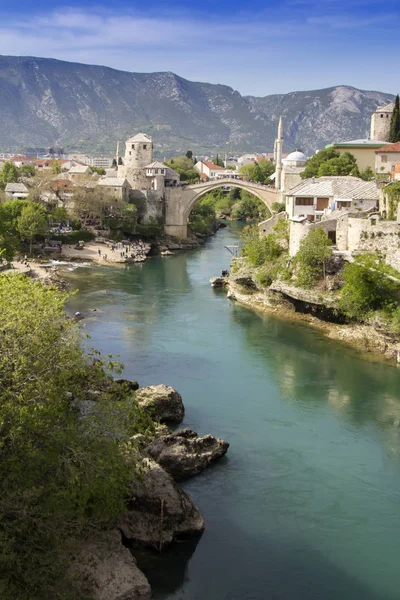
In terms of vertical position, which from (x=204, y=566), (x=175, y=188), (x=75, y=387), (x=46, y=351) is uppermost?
(x=175, y=188)

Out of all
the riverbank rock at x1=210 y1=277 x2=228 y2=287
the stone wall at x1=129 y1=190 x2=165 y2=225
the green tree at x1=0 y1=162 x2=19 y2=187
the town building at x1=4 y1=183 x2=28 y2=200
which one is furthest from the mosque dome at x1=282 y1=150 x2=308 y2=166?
the riverbank rock at x1=210 y1=277 x2=228 y2=287

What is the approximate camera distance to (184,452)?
591 inches

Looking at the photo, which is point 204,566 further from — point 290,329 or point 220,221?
point 220,221

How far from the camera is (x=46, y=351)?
11.6 metres

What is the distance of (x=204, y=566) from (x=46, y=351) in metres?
4.55

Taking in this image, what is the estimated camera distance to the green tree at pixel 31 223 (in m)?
41.8

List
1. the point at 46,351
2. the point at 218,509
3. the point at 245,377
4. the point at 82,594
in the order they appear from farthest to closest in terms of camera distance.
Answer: the point at 245,377, the point at 218,509, the point at 46,351, the point at 82,594

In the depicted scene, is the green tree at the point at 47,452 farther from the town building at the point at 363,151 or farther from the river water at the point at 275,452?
the town building at the point at 363,151

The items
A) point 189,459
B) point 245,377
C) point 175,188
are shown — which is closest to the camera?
point 189,459

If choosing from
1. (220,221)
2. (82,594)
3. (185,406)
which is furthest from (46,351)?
(220,221)

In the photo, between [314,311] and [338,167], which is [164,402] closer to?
[314,311]

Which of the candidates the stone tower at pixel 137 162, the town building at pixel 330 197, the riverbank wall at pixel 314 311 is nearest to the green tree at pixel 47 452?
the riverbank wall at pixel 314 311

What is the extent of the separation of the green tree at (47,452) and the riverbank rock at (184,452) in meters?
1.97

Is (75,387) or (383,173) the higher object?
(383,173)
